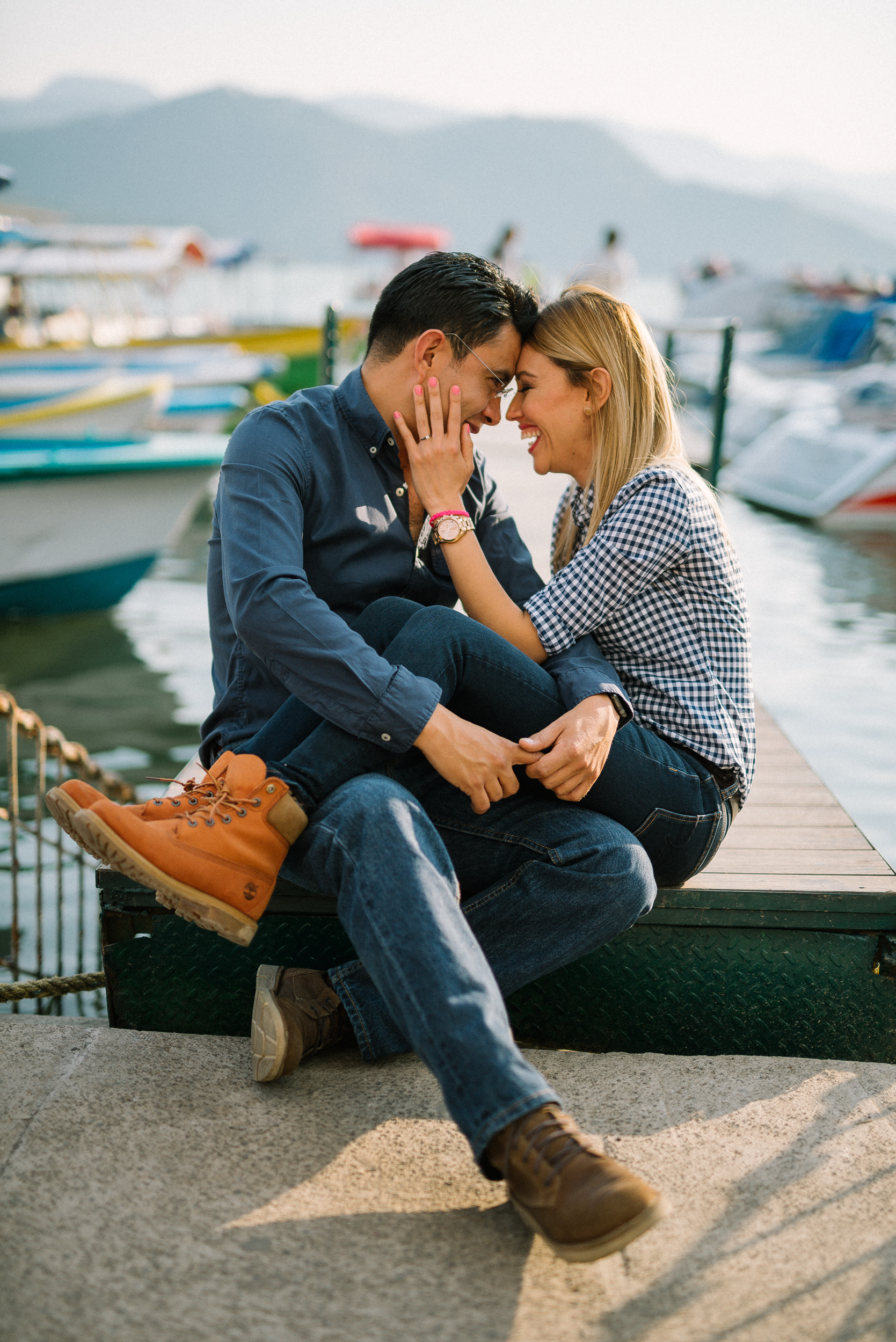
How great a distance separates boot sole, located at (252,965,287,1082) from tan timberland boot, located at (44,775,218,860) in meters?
0.37

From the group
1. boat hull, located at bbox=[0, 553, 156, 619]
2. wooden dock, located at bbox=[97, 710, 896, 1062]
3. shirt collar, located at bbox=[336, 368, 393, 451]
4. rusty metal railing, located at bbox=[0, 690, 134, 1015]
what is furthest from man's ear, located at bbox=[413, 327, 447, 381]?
boat hull, located at bbox=[0, 553, 156, 619]

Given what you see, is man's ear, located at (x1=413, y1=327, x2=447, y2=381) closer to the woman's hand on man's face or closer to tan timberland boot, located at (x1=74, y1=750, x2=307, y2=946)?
the woman's hand on man's face

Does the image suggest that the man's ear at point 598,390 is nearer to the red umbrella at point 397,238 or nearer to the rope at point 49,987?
the rope at point 49,987

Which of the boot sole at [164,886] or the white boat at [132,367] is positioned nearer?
the boot sole at [164,886]

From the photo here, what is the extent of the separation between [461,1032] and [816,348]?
23.0m

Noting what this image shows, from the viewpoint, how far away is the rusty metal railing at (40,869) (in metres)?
3.15

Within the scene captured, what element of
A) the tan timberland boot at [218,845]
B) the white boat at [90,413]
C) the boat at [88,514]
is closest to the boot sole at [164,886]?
the tan timberland boot at [218,845]

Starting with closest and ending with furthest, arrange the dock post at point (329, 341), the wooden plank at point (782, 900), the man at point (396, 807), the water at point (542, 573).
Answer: the man at point (396, 807), the wooden plank at point (782, 900), the dock post at point (329, 341), the water at point (542, 573)

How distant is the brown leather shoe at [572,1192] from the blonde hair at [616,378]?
1.26 metres

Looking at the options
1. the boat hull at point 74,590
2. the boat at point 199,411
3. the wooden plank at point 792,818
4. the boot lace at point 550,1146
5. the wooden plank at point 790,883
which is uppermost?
the boot lace at point 550,1146

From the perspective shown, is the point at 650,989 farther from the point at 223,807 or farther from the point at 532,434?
the point at 532,434

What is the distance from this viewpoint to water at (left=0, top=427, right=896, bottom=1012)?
5.78 meters

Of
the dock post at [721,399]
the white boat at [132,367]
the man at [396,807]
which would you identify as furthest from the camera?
the white boat at [132,367]

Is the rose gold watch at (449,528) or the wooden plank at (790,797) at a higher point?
the rose gold watch at (449,528)
